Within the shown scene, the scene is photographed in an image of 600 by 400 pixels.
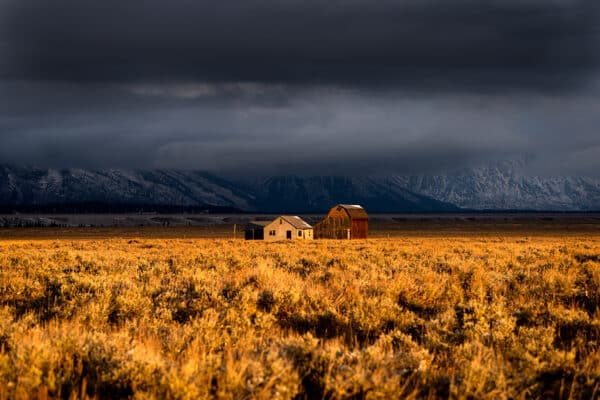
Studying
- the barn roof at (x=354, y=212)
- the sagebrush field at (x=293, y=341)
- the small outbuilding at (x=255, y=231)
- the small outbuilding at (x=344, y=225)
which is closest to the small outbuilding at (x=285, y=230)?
the small outbuilding at (x=255, y=231)

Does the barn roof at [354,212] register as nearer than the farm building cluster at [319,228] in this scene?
No

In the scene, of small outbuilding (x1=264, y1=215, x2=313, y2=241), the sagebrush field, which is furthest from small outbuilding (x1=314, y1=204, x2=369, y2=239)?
the sagebrush field

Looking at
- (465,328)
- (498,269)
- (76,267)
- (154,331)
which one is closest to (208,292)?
(154,331)

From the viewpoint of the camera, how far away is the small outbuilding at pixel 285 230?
253ft

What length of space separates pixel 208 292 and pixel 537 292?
775 centimetres

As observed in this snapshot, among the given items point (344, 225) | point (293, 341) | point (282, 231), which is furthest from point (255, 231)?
point (293, 341)

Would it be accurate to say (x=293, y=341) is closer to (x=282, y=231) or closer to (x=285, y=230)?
(x=285, y=230)

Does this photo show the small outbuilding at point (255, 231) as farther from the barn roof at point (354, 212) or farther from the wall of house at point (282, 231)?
the barn roof at point (354, 212)

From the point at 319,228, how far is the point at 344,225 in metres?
4.14

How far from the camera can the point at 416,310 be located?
37.6ft

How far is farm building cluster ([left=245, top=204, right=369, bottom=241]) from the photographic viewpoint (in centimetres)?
7781

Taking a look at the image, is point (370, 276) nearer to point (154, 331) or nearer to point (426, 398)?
point (154, 331)

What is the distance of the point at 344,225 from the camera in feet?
262

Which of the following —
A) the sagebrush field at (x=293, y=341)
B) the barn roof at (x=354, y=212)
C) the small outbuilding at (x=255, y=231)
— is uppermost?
the barn roof at (x=354, y=212)
